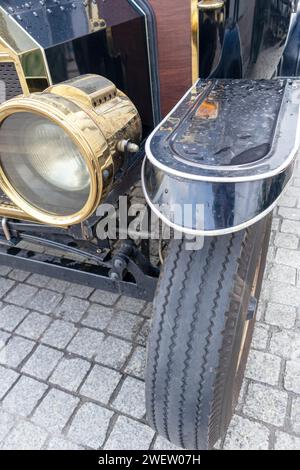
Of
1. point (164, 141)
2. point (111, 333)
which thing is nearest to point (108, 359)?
point (111, 333)

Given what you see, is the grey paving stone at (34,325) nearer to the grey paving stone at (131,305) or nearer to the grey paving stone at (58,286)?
the grey paving stone at (58,286)

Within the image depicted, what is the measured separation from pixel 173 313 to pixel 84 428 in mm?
786

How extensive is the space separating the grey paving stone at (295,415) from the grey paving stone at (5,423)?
3.73 ft

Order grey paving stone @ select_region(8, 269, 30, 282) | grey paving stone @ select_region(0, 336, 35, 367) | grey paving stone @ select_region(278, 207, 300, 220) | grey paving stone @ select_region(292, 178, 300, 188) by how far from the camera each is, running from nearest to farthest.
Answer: grey paving stone @ select_region(0, 336, 35, 367) → grey paving stone @ select_region(8, 269, 30, 282) → grey paving stone @ select_region(278, 207, 300, 220) → grey paving stone @ select_region(292, 178, 300, 188)

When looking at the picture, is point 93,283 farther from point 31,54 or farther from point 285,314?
point 285,314

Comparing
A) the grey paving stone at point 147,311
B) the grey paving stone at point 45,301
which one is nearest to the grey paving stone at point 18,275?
the grey paving stone at point 45,301

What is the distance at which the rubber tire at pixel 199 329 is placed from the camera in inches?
43.5

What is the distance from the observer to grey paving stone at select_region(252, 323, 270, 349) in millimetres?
1876

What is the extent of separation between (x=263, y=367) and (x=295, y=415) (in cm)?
24

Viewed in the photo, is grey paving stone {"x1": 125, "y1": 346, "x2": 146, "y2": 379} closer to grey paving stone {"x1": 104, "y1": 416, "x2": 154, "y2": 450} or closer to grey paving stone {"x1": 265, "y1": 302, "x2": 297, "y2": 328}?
grey paving stone {"x1": 104, "y1": 416, "x2": 154, "y2": 450}

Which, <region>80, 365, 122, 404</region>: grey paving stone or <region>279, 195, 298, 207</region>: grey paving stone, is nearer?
<region>80, 365, 122, 404</region>: grey paving stone

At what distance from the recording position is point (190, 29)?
166 cm

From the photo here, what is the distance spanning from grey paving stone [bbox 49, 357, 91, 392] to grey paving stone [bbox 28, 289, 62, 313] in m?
0.37

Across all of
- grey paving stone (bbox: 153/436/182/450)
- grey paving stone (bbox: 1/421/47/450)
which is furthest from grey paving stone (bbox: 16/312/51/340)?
grey paving stone (bbox: 153/436/182/450)
